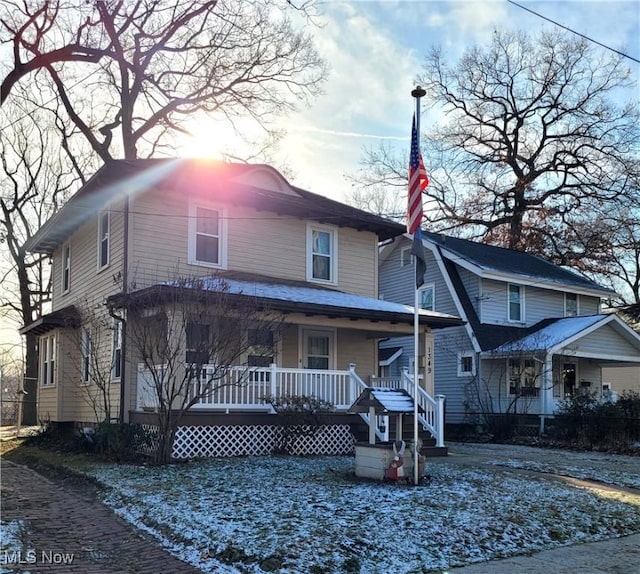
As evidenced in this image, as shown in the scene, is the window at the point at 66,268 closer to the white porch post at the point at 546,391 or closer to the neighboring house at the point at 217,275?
the neighboring house at the point at 217,275

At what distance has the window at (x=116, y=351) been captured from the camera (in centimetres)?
1588

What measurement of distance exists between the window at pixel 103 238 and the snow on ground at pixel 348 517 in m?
6.91

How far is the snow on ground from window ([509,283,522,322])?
14.8 meters

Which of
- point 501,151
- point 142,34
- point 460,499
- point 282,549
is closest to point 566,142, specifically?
point 501,151

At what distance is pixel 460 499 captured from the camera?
8.92 metres

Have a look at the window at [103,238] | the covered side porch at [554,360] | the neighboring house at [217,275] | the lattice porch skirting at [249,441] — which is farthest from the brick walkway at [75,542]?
the covered side porch at [554,360]

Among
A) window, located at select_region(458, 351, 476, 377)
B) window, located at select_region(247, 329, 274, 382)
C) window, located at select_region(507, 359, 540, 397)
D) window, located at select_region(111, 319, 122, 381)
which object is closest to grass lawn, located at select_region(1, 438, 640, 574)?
window, located at select_region(247, 329, 274, 382)

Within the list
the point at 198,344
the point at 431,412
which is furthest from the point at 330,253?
the point at 198,344

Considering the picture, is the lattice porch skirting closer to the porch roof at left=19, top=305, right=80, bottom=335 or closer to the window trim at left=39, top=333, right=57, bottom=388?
the porch roof at left=19, top=305, right=80, bottom=335

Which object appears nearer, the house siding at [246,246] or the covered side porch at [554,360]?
the house siding at [246,246]

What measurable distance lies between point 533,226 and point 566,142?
5245 millimetres

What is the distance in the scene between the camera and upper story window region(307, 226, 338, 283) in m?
18.5

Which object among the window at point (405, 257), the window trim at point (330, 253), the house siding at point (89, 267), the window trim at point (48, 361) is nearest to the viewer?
the house siding at point (89, 267)

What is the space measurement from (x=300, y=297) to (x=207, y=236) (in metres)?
3.08
